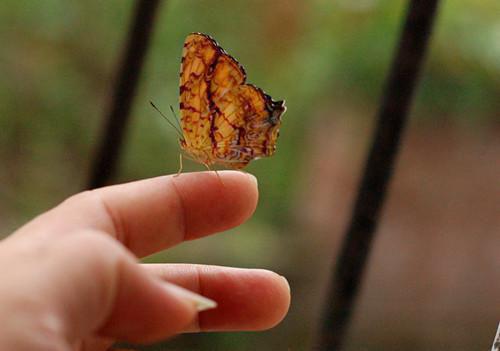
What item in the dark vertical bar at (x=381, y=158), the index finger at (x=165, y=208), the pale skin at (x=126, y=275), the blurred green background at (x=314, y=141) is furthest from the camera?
the blurred green background at (x=314, y=141)

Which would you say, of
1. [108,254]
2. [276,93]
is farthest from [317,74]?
[108,254]

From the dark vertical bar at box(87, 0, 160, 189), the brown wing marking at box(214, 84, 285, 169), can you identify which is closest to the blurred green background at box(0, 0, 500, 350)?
the dark vertical bar at box(87, 0, 160, 189)

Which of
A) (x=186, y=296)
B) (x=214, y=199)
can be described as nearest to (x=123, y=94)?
(x=214, y=199)

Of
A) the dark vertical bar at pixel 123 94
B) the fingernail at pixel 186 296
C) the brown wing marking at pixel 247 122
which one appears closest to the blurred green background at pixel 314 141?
the dark vertical bar at pixel 123 94

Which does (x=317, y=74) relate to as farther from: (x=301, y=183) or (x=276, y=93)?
(x=301, y=183)

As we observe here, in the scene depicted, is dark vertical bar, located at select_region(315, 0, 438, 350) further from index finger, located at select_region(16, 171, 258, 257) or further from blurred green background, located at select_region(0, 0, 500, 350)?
index finger, located at select_region(16, 171, 258, 257)

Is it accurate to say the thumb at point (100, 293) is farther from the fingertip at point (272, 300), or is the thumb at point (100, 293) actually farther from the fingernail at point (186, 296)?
the fingertip at point (272, 300)
